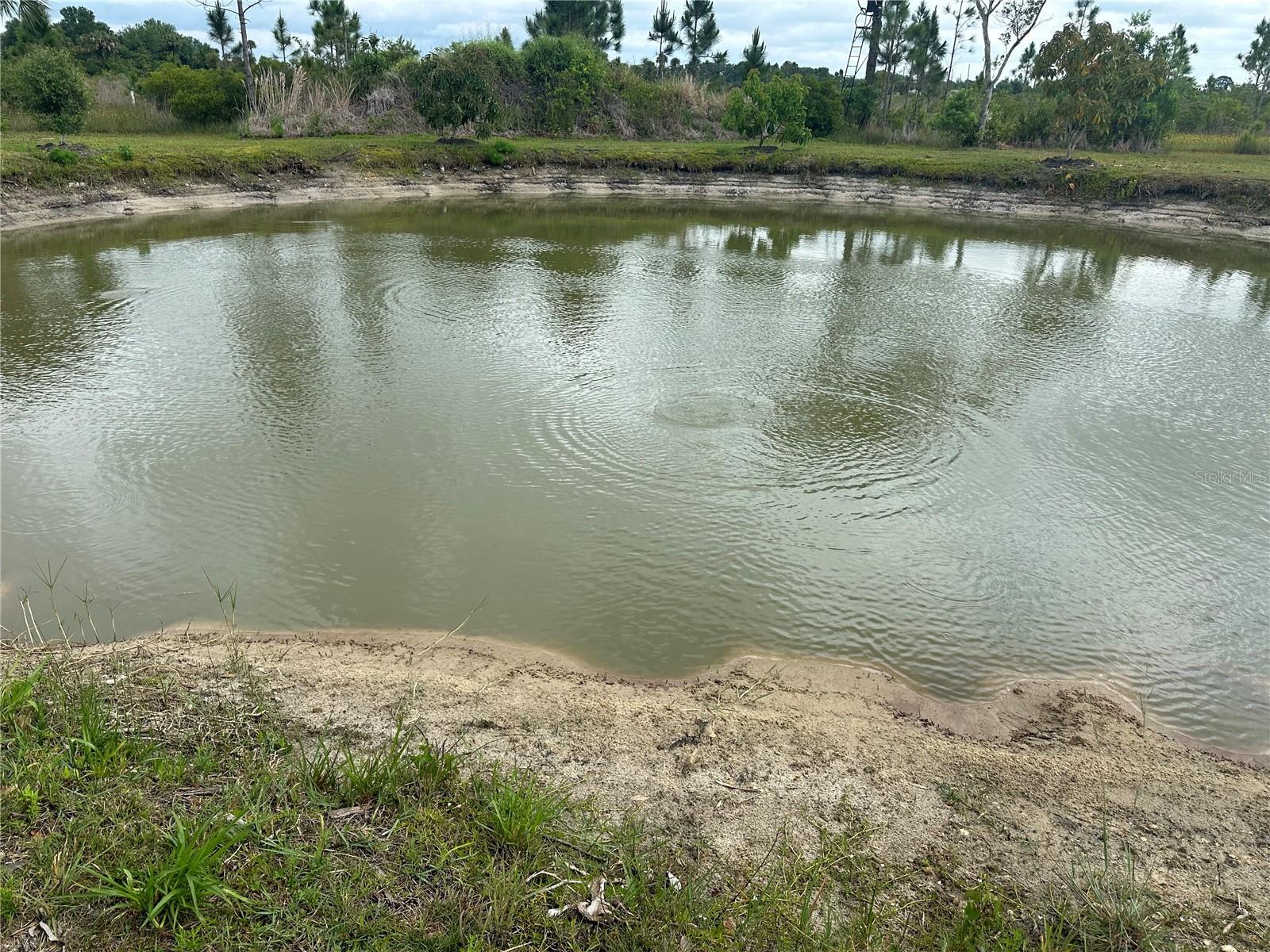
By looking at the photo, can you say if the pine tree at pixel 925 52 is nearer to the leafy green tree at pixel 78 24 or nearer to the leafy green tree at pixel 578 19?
the leafy green tree at pixel 578 19

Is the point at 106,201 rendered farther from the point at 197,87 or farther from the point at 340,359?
the point at 340,359

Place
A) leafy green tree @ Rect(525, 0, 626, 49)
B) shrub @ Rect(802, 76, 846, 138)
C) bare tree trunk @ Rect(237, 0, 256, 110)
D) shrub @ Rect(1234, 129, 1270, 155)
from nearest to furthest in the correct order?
bare tree trunk @ Rect(237, 0, 256, 110), shrub @ Rect(1234, 129, 1270, 155), shrub @ Rect(802, 76, 846, 138), leafy green tree @ Rect(525, 0, 626, 49)

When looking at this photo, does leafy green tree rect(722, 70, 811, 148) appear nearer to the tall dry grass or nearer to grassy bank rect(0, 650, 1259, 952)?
the tall dry grass

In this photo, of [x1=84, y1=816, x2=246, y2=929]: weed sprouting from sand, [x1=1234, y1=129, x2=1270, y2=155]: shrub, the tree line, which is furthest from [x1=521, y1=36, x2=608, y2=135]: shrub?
[x1=84, y1=816, x2=246, y2=929]: weed sprouting from sand

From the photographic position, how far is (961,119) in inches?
1480

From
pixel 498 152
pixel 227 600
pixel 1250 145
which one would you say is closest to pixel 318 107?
pixel 498 152

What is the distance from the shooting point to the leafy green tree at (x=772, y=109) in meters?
34.7

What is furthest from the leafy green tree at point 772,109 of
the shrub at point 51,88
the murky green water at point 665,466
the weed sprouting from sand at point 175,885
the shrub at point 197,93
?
the weed sprouting from sand at point 175,885

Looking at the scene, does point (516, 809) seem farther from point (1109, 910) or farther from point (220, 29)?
point (220, 29)

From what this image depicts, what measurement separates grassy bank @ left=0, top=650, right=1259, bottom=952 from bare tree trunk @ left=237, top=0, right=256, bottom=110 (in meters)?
35.1

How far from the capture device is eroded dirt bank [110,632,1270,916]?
4102 millimetres

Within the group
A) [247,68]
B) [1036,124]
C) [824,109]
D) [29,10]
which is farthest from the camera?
[824,109]

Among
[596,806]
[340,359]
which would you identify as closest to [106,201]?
[340,359]

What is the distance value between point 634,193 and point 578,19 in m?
30.7
